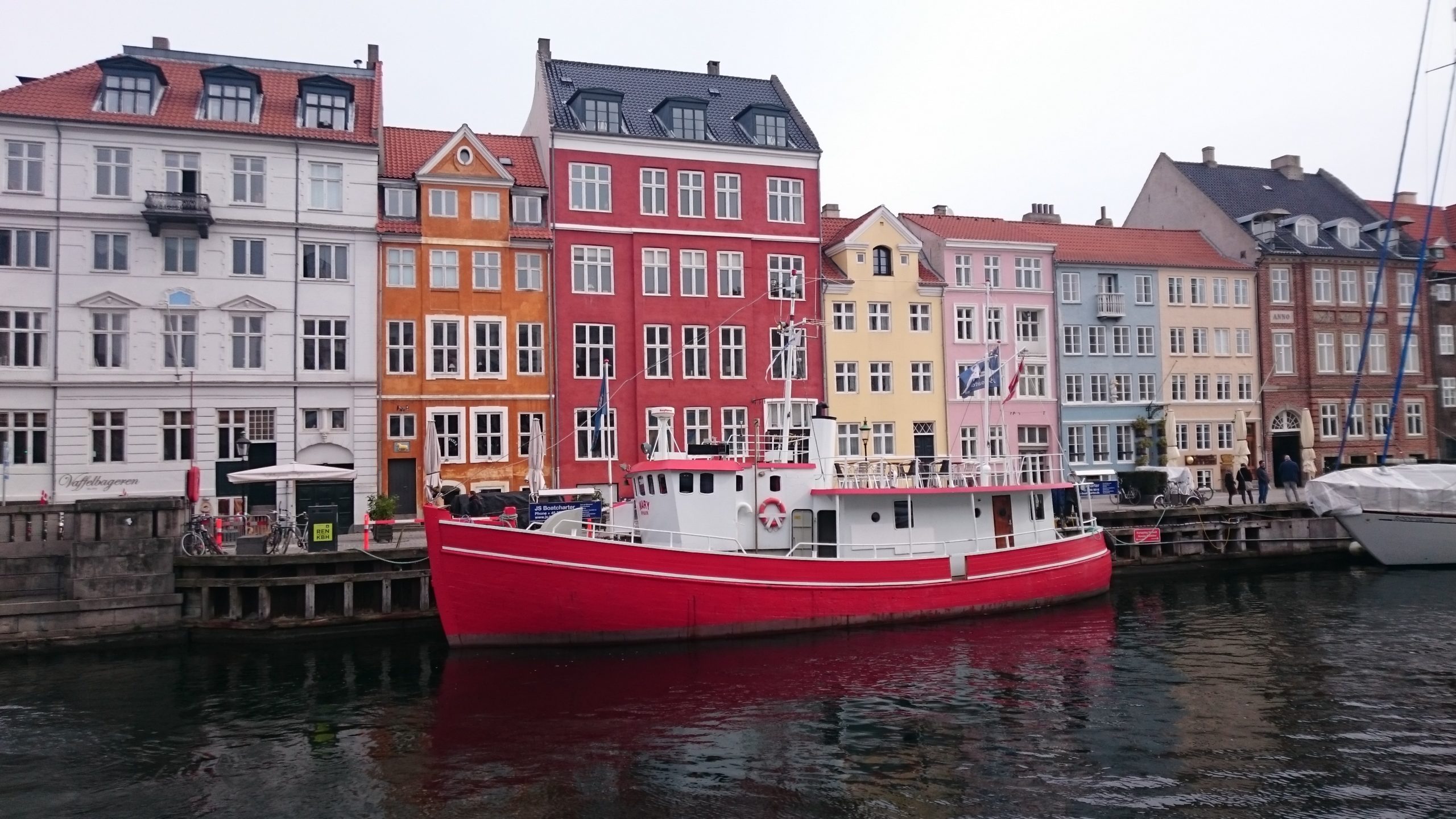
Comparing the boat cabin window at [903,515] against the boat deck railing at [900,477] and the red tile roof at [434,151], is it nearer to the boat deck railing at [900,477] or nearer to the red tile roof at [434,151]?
the boat deck railing at [900,477]

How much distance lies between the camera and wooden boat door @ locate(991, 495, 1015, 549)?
25.0 m

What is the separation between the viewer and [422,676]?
18.9 m

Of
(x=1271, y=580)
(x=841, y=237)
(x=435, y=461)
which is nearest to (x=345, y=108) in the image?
(x=435, y=461)

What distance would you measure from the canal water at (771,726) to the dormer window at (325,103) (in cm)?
1965

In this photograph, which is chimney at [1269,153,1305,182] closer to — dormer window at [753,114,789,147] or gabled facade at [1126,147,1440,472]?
gabled facade at [1126,147,1440,472]

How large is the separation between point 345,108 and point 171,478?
44.3 ft

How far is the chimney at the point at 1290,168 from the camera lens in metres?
52.7

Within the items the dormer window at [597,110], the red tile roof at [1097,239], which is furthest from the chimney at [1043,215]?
the dormer window at [597,110]

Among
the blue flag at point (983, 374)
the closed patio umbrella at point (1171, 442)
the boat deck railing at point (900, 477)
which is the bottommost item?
the boat deck railing at point (900, 477)

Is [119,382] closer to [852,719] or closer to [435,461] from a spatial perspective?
[435,461]

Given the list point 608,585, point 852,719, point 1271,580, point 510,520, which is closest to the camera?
point 852,719

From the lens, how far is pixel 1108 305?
44.5 metres

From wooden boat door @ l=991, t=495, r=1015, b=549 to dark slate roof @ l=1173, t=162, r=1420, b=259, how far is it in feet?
97.6

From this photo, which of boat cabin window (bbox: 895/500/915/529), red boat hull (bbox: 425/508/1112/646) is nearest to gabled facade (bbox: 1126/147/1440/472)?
boat cabin window (bbox: 895/500/915/529)
